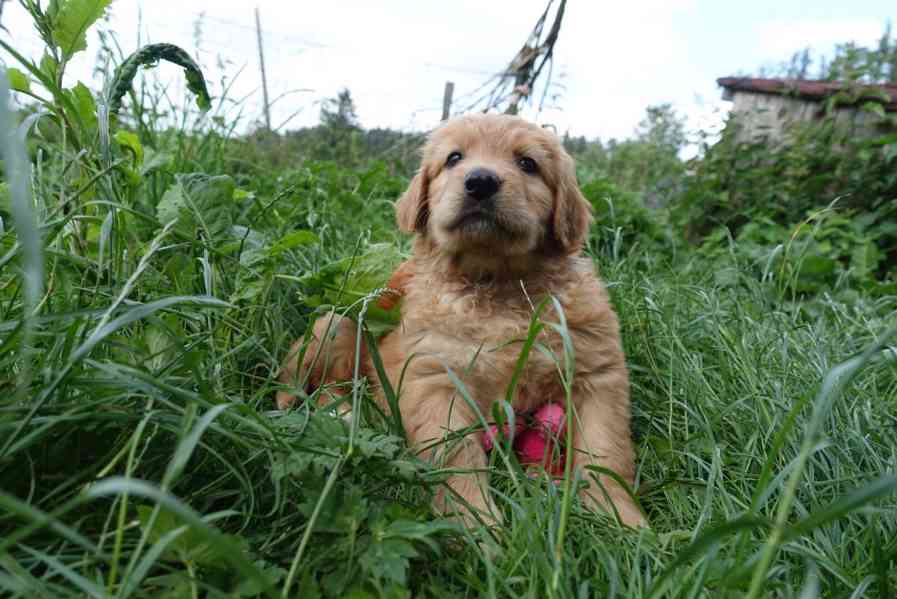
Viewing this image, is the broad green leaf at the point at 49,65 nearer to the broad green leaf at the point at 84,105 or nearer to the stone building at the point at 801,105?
the broad green leaf at the point at 84,105

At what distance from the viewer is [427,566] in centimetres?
125

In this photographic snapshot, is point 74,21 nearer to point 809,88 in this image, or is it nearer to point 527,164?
point 527,164

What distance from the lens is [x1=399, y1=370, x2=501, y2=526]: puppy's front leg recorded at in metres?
1.55

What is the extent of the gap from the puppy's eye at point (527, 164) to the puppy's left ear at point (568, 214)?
0.38 ft

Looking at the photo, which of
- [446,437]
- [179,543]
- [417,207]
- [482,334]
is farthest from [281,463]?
[417,207]

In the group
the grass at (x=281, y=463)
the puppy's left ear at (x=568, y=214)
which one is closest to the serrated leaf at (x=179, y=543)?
the grass at (x=281, y=463)

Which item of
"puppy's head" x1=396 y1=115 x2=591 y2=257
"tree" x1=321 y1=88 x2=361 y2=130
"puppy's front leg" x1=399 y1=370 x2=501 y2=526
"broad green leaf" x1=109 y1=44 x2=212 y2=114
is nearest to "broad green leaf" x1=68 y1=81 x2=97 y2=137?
"broad green leaf" x1=109 y1=44 x2=212 y2=114

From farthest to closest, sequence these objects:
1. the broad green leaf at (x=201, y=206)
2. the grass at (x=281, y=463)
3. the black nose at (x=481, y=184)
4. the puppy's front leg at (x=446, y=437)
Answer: the black nose at (x=481, y=184) → the broad green leaf at (x=201, y=206) → the puppy's front leg at (x=446, y=437) → the grass at (x=281, y=463)

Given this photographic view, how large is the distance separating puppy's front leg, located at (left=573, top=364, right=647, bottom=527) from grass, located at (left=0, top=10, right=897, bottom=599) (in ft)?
0.31

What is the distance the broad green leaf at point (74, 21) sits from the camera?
1.63 meters

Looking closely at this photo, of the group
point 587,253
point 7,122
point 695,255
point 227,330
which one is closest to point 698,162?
point 695,255

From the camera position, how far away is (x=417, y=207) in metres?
2.55

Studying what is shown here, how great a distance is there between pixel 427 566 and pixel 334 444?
310 mm

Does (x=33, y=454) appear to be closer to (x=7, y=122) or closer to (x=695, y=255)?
(x=7, y=122)
